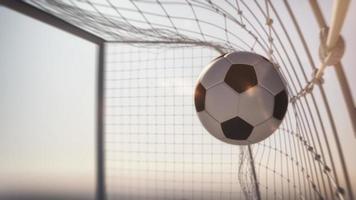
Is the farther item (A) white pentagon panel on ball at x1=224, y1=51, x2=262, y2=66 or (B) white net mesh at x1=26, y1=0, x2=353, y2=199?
(B) white net mesh at x1=26, y1=0, x2=353, y2=199

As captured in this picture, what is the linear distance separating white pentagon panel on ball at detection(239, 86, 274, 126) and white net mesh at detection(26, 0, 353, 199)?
0.89 m

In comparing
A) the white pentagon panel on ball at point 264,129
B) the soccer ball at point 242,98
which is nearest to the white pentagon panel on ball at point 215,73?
the soccer ball at point 242,98

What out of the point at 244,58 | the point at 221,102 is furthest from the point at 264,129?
the point at 244,58

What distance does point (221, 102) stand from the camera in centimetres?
206

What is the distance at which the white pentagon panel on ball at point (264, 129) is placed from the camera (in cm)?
200

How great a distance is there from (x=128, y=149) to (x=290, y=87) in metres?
2.52

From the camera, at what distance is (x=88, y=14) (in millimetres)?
3500

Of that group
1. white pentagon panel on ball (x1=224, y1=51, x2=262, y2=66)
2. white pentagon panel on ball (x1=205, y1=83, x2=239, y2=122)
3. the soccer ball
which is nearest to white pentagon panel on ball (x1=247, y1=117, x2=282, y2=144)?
the soccer ball

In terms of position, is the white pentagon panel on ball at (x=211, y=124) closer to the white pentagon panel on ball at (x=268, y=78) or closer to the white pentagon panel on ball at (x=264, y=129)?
the white pentagon panel on ball at (x=264, y=129)

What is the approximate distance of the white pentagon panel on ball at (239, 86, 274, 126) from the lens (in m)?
1.96

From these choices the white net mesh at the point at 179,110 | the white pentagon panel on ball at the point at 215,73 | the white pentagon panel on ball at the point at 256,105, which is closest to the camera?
the white pentagon panel on ball at the point at 256,105

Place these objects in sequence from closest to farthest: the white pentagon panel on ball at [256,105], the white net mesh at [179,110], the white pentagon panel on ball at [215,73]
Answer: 1. the white pentagon panel on ball at [256,105]
2. the white pentagon panel on ball at [215,73]
3. the white net mesh at [179,110]

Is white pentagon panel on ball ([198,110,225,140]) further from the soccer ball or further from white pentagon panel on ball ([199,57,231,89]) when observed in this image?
white pentagon panel on ball ([199,57,231,89])

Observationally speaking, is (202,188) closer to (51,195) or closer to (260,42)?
(260,42)
